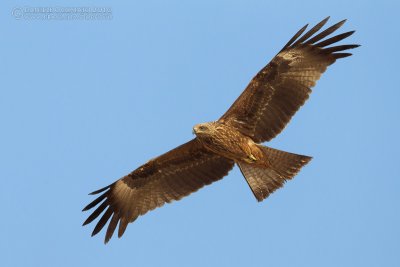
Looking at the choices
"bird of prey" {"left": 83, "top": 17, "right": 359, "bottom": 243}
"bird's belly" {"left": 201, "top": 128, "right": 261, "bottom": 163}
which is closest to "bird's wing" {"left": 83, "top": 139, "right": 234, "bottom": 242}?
"bird of prey" {"left": 83, "top": 17, "right": 359, "bottom": 243}

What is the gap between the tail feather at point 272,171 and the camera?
1215cm

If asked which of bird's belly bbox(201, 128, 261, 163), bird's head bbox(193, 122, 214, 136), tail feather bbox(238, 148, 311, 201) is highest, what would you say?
bird's head bbox(193, 122, 214, 136)

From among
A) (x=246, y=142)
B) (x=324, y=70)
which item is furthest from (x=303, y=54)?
(x=246, y=142)

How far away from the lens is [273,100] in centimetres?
1243

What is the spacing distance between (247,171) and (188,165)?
115 cm

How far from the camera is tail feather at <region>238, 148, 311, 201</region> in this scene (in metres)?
12.1

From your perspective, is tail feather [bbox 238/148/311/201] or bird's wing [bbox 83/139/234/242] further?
bird's wing [bbox 83/139/234/242]

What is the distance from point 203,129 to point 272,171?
1327 millimetres

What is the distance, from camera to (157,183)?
13.2 metres

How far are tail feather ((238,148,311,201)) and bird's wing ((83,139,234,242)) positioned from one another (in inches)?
24.0

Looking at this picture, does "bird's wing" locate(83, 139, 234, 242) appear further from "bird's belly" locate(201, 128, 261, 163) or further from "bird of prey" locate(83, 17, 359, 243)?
"bird's belly" locate(201, 128, 261, 163)

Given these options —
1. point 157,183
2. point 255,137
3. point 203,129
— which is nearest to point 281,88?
point 255,137

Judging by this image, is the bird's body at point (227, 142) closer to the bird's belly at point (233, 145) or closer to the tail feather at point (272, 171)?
the bird's belly at point (233, 145)

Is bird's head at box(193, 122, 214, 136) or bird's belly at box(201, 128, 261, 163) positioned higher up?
bird's head at box(193, 122, 214, 136)
